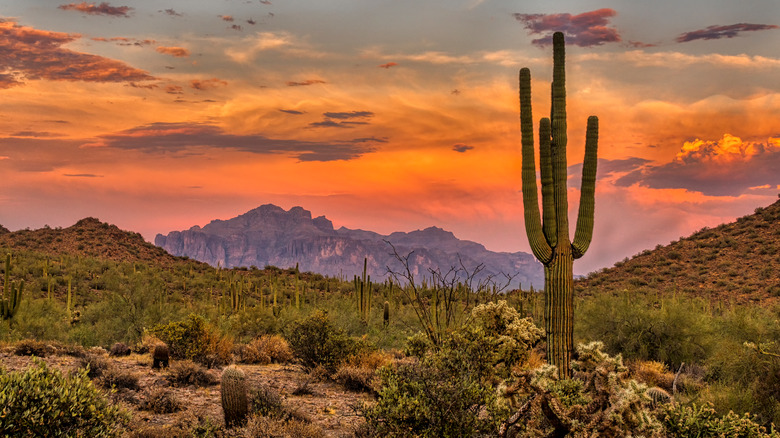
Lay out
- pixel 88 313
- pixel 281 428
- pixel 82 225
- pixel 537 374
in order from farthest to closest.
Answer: pixel 82 225
pixel 88 313
pixel 281 428
pixel 537 374

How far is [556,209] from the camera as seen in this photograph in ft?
32.6

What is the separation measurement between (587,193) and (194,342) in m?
10.7

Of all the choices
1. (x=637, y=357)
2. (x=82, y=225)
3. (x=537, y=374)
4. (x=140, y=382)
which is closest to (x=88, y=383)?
(x=537, y=374)

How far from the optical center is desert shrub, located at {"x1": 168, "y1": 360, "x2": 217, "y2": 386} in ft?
39.8

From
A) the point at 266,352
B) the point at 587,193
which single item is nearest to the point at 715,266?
the point at 587,193

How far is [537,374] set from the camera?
19.7 ft

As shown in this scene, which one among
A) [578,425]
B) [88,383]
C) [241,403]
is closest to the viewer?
[578,425]

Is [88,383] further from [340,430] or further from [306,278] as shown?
[306,278]

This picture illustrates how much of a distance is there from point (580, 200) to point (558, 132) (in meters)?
1.35

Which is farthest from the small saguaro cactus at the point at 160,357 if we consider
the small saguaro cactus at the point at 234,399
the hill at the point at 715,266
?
the hill at the point at 715,266

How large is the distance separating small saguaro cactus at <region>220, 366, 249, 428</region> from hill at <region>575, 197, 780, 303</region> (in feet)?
90.6

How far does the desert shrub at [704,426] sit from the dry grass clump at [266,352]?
426 inches

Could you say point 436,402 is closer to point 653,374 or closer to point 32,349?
point 653,374

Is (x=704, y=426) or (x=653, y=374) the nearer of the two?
(x=704, y=426)
